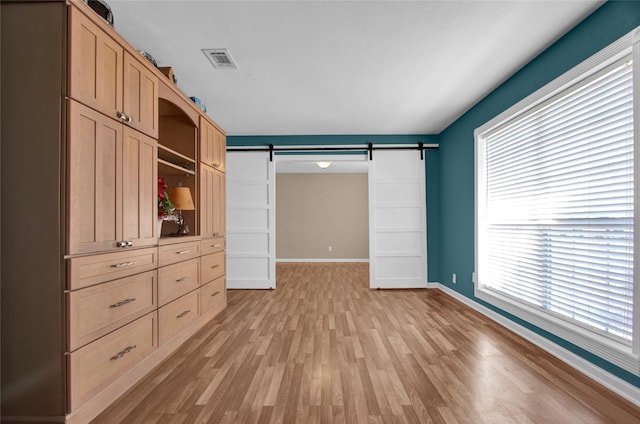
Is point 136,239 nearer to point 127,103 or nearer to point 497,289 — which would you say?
point 127,103

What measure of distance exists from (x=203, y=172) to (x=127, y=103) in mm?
1335

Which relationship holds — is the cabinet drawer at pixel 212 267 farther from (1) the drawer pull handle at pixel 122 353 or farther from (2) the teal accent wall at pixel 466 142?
(2) the teal accent wall at pixel 466 142

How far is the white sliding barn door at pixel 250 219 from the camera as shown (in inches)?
209

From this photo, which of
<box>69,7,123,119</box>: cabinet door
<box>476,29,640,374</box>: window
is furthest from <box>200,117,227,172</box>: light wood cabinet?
<box>476,29,640,374</box>: window

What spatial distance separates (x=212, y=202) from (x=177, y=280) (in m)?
1.10

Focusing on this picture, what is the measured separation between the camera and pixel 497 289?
350 cm

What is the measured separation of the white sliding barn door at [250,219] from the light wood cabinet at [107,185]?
2.99 metres

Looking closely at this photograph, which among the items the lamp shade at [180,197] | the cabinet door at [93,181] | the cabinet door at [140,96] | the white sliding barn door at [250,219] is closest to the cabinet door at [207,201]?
the lamp shade at [180,197]

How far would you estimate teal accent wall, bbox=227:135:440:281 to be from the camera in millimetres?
5301

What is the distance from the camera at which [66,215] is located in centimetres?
159

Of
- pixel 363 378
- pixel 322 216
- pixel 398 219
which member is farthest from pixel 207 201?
pixel 322 216

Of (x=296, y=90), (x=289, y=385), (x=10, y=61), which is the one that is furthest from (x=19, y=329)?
(x=296, y=90)

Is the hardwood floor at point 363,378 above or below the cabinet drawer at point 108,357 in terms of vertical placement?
below

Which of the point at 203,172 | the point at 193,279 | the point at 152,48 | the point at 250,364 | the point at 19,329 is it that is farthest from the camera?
the point at 203,172
